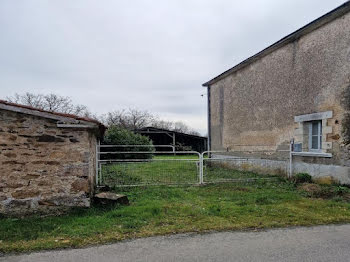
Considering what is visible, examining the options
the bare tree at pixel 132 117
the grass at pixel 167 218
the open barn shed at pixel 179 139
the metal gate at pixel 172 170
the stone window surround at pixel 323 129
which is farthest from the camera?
the bare tree at pixel 132 117

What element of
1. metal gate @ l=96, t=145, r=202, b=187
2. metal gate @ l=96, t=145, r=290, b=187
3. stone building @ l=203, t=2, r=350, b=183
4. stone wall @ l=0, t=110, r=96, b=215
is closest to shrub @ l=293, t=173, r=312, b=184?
stone building @ l=203, t=2, r=350, b=183

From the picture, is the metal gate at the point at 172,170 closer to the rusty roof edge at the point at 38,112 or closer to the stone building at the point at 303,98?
the stone building at the point at 303,98

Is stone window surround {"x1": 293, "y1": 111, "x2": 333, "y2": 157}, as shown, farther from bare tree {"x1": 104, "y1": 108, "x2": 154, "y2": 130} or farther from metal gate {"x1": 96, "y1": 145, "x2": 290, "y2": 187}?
bare tree {"x1": 104, "y1": 108, "x2": 154, "y2": 130}

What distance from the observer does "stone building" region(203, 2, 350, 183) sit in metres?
8.20

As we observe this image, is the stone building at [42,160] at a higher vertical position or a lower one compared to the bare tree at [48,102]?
lower

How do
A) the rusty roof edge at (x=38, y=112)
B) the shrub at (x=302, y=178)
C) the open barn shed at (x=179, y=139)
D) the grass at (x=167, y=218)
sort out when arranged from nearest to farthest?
the grass at (x=167, y=218), the rusty roof edge at (x=38, y=112), the shrub at (x=302, y=178), the open barn shed at (x=179, y=139)

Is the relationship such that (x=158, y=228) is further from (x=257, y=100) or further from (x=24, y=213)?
(x=257, y=100)

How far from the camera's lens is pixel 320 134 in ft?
30.5

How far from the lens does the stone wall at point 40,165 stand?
18.4ft

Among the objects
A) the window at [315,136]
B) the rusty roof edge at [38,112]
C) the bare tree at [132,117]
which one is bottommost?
the window at [315,136]

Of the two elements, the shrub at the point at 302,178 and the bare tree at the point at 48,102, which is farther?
the bare tree at the point at 48,102

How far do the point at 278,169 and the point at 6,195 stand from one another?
31.8ft

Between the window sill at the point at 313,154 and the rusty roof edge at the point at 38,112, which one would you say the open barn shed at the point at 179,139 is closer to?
the window sill at the point at 313,154

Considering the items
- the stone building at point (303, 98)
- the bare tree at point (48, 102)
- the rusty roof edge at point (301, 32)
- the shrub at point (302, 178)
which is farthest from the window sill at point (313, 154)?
the bare tree at point (48, 102)
